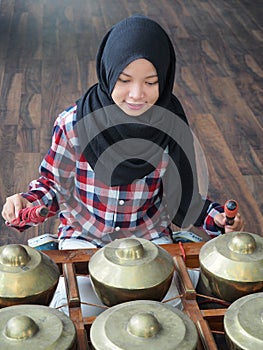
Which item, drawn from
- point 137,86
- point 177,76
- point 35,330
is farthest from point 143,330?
point 177,76

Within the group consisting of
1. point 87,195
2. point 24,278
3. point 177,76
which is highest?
point 24,278

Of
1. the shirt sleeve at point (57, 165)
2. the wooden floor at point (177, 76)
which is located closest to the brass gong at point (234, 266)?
the shirt sleeve at point (57, 165)

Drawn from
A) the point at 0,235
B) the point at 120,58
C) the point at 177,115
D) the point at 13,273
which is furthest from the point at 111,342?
the point at 0,235

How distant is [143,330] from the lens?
35.5 inches

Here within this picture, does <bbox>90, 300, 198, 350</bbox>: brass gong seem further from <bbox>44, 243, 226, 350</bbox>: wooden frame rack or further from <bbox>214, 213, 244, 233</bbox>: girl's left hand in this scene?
<bbox>214, 213, 244, 233</bbox>: girl's left hand

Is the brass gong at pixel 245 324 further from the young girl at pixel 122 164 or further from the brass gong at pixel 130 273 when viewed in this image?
the young girl at pixel 122 164

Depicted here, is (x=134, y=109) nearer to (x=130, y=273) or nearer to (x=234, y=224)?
(x=234, y=224)

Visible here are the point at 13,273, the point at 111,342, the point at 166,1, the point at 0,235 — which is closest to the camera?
the point at 111,342

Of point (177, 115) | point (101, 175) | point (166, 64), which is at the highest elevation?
point (166, 64)

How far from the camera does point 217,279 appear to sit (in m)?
1.09

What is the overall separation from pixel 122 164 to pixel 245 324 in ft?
2.22

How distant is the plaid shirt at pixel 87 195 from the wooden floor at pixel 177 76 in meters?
0.55

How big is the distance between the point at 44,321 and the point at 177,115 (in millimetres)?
777

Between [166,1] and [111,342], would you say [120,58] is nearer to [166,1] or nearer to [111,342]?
[111,342]
